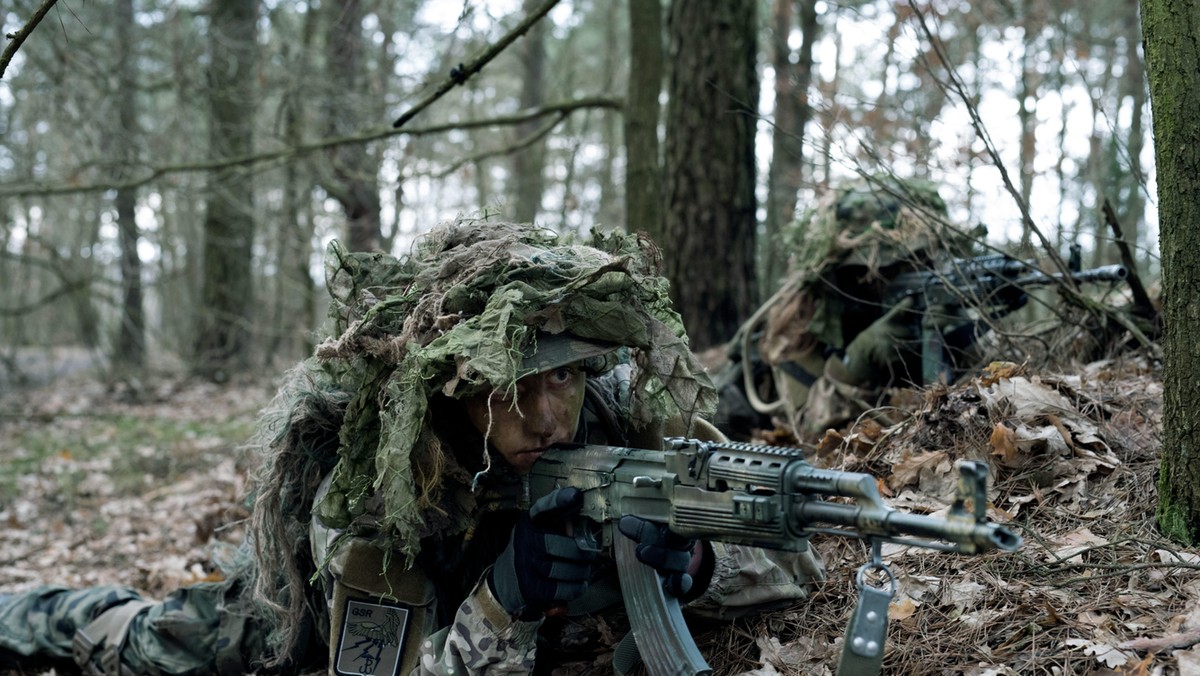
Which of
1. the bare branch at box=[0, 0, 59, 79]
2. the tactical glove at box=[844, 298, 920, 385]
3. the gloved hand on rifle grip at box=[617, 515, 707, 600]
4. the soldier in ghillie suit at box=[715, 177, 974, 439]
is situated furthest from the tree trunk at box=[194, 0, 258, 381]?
the gloved hand on rifle grip at box=[617, 515, 707, 600]

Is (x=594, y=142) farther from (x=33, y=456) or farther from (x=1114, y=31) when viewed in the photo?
(x=33, y=456)

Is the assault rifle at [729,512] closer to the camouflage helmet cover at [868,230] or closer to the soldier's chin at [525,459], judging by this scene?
the soldier's chin at [525,459]

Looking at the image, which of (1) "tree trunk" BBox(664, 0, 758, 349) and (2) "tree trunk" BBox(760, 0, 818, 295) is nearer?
(1) "tree trunk" BBox(664, 0, 758, 349)

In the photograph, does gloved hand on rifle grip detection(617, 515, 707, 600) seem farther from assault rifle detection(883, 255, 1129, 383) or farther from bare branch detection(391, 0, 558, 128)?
assault rifle detection(883, 255, 1129, 383)

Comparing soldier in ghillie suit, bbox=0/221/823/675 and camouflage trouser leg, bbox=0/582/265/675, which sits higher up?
soldier in ghillie suit, bbox=0/221/823/675

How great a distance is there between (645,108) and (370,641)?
4.54m

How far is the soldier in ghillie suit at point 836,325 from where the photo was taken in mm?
5258

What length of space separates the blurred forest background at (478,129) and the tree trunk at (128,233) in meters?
0.06

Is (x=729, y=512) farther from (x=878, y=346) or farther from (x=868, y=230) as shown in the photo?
(x=868, y=230)

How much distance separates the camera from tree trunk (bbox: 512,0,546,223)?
15.0m

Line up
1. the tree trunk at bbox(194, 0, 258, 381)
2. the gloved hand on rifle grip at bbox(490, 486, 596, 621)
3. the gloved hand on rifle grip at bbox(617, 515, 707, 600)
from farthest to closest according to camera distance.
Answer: the tree trunk at bbox(194, 0, 258, 381), the gloved hand on rifle grip at bbox(490, 486, 596, 621), the gloved hand on rifle grip at bbox(617, 515, 707, 600)

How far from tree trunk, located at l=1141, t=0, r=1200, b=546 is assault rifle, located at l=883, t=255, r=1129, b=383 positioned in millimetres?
1812

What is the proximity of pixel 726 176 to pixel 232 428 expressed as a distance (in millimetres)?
5836

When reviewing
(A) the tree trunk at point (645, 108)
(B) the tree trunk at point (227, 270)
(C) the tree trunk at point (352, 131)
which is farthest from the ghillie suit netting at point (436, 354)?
(B) the tree trunk at point (227, 270)
